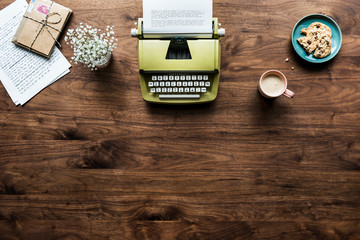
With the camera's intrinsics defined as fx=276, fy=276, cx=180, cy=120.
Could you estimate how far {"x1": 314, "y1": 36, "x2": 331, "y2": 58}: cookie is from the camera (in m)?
1.35

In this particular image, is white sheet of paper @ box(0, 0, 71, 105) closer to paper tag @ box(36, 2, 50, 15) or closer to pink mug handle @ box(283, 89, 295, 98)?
paper tag @ box(36, 2, 50, 15)

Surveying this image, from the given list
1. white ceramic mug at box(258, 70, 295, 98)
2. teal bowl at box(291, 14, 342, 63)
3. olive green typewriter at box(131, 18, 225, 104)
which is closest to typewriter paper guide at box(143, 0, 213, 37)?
olive green typewriter at box(131, 18, 225, 104)

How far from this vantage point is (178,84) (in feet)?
4.32

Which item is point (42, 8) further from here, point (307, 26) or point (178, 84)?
point (307, 26)

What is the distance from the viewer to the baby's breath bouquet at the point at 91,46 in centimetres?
126

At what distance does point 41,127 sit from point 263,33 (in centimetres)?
124

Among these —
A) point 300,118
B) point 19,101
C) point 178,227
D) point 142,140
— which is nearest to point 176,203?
point 178,227

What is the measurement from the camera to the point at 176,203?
1396mm

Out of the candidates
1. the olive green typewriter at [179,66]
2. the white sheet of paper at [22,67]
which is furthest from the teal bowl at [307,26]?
the white sheet of paper at [22,67]

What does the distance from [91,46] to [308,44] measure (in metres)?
1.04

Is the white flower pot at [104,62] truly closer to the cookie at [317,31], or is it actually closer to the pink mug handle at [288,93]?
the pink mug handle at [288,93]

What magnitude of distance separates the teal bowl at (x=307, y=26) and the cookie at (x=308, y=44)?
17 millimetres

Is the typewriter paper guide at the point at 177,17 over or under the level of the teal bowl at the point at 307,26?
over

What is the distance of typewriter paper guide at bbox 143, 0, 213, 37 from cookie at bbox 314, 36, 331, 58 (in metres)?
0.55
